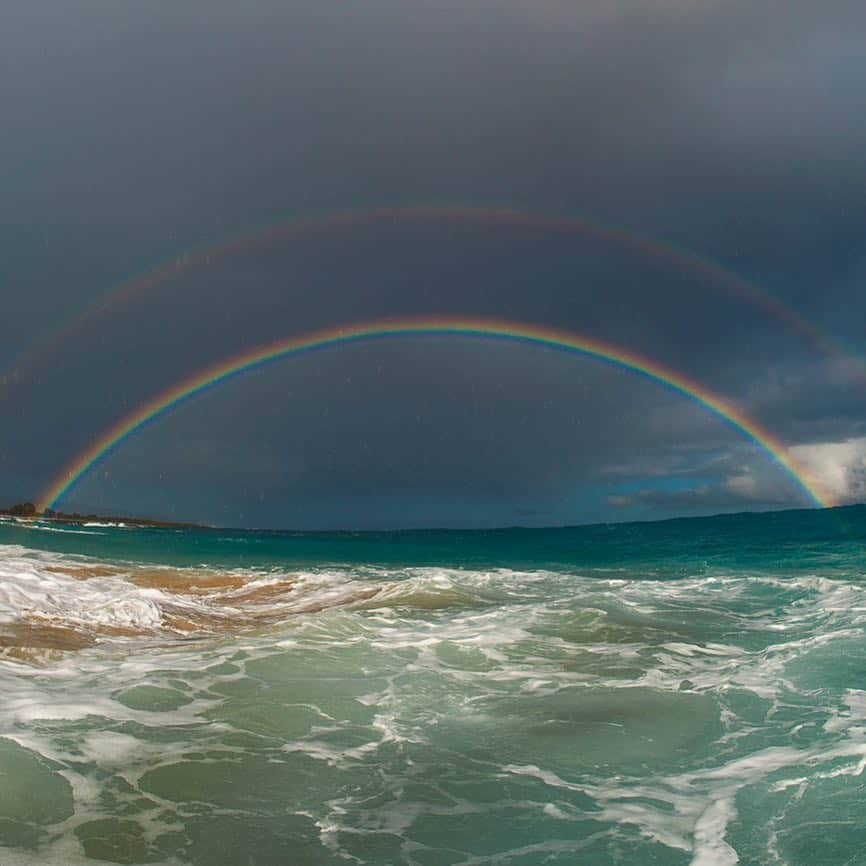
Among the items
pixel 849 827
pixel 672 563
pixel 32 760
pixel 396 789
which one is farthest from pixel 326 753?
pixel 672 563

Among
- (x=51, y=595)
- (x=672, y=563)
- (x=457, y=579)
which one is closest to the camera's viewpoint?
(x=51, y=595)

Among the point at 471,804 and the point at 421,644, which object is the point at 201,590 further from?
the point at 471,804

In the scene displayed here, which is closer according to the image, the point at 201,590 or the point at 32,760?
the point at 32,760

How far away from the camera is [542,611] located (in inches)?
886

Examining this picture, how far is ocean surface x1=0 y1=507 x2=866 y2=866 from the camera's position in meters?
6.73

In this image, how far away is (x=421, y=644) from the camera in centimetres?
1658

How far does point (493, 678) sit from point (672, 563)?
34720 millimetres

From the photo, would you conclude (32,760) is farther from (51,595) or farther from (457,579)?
(457,579)

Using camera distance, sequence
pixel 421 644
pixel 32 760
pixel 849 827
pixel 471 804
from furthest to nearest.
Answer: pixel 421 644, pixel 32 760, pixel 471 804, pixel 849 827

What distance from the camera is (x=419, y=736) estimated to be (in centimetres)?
991

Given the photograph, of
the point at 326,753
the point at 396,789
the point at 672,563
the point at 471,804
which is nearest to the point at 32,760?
the point at 326,753

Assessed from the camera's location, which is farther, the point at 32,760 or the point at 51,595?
the point at 51,595

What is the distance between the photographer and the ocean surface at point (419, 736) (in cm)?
673

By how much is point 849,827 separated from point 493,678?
7.05 metres
